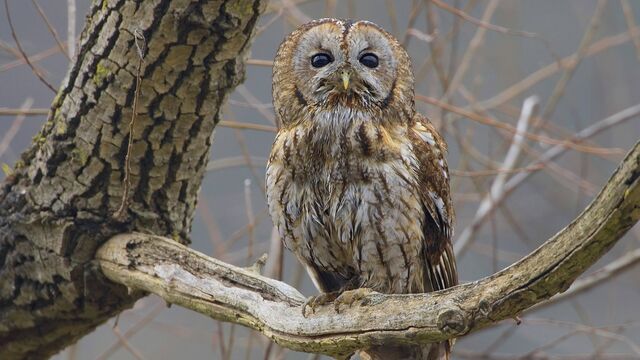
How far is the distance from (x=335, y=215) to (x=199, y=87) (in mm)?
687

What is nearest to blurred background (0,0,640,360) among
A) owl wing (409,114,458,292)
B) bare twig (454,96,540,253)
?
bare twig (454,96,540,253)

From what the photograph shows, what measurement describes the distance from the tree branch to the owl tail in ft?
1.52

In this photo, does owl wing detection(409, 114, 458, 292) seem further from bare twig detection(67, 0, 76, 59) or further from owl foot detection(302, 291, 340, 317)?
bare twig detection(67, 0, 76, 59)

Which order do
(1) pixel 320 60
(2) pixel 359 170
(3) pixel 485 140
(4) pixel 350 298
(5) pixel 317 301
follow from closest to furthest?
(4) pixel 350 298 < (5) pixel 317 301 < (2) pixel 359 170 < (1) pixel 320 60 < (3) pixel 485 140

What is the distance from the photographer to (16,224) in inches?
134

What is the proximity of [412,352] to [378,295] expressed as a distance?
791mm

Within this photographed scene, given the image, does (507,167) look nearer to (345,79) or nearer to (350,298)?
(345,79)

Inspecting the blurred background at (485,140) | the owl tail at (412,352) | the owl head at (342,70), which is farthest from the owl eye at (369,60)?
the blurred background at (485,140)

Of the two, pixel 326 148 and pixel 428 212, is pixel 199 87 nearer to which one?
pixel 326 148

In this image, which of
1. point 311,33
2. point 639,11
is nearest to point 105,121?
point 311,33

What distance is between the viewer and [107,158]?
3.29 metres

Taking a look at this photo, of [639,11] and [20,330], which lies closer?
[20,330]

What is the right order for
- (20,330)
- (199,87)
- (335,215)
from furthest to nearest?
1. (20,330)
2. (199,87)
3. (335,215)

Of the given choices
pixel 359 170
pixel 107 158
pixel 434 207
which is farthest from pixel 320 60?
pixel 107 158
